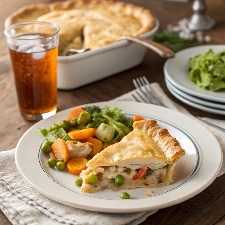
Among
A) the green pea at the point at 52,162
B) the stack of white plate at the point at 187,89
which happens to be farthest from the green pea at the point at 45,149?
the stack of white plate at the point at 187,89

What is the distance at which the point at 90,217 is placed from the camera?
213 cm

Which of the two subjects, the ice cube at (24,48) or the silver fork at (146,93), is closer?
the ice cube at (24,48)

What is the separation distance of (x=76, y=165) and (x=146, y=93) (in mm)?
943

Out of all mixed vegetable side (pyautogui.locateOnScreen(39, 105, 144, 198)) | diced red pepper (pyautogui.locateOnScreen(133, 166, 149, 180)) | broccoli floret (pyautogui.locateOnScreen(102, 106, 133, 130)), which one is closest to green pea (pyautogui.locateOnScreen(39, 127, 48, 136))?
mixed vegetable side (pyautogui.locateOnScreen(39, 105, 144, 198))

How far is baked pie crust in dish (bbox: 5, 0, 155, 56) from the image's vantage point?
144 inches

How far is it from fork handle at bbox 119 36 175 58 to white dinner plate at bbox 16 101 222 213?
53cm

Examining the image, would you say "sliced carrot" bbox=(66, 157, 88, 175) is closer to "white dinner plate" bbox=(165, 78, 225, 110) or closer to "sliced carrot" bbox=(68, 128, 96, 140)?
"sliced carrot" bbox=(68, 128, 96, 140)

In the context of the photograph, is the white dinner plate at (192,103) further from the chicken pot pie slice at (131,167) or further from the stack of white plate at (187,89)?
the chicken pot pie slice at (131,167)

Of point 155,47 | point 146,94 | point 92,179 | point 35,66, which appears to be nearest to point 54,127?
point 35,66

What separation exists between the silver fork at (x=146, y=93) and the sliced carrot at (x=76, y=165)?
0.82 m

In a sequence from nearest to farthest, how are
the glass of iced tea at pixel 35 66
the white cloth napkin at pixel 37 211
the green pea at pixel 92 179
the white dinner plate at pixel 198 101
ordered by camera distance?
1. the white cloth napkin at pixel 37 211
2. the green pea at pixel 92 179
3. the glass of iced tea at pixel 35 66
4. the white dinner plate at pixel 198 101

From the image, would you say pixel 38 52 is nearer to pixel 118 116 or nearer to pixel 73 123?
pixel 73 123

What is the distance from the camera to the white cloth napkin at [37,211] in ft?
6.97

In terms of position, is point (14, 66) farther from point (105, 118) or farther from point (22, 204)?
point (22, 204)
